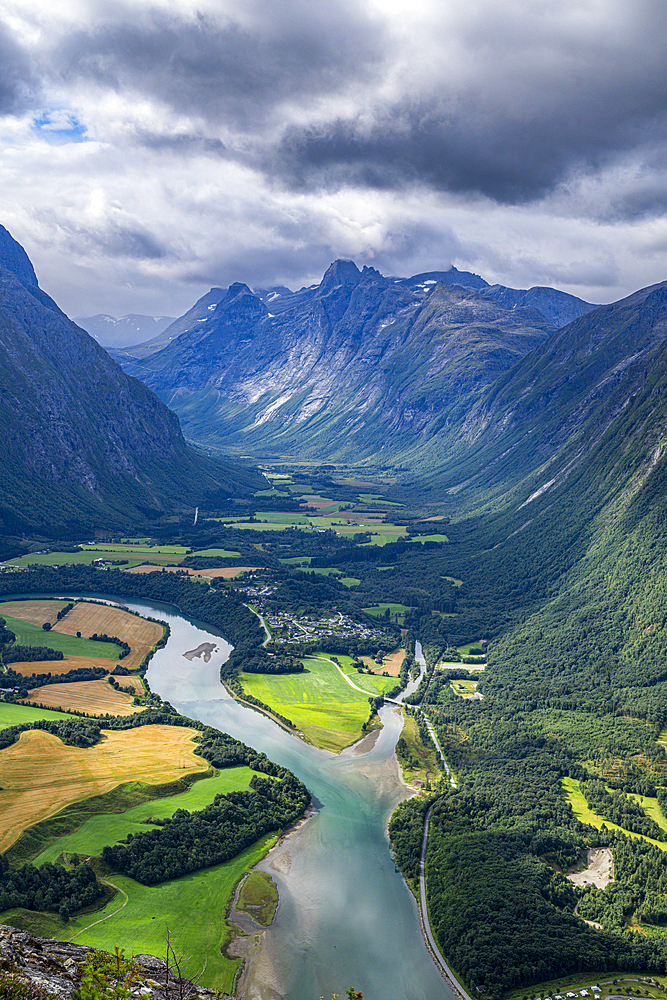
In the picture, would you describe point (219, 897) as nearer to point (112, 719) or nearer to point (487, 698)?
point (112, 719)

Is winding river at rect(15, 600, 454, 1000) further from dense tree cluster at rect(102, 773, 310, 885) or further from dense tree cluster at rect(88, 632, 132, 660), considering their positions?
dense tree cluster at rect(88, 632, 132, 660)

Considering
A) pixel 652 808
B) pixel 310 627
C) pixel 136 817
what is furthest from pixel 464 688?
pixel 136 817

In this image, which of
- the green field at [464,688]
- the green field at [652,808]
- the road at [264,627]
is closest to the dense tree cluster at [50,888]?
the green field at [652,808]

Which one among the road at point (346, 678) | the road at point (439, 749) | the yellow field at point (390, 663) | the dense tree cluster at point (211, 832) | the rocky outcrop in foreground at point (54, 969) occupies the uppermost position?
the rocky outcrop in foreground at point (54, 969)

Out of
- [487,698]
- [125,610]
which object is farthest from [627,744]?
[125,610]

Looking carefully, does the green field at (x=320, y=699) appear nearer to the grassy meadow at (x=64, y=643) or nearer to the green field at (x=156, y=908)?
the green field at (x=156, y=908)

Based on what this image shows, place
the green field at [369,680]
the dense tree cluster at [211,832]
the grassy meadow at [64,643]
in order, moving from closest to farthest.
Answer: the dense tree cluster at [211,832], the green field at [369,680], the grassy meadow at [64,643]
